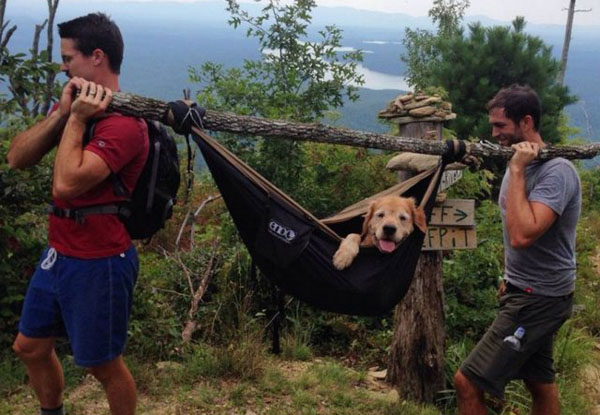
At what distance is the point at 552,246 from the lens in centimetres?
323

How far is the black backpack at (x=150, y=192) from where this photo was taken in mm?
2713

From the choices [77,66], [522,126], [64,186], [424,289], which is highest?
[77,66]

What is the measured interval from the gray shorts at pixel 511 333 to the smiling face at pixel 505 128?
30.9 inches

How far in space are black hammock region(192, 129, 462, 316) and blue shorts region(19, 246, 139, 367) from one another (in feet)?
2.11

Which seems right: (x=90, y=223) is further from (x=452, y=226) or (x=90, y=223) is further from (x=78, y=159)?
(x=452, y=226)

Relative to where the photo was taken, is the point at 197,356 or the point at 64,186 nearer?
the point at 64,186

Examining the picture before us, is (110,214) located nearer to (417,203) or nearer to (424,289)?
(417,203)

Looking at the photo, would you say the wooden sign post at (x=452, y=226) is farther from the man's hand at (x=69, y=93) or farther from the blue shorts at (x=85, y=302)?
the man's hand at (x=69, y=93)

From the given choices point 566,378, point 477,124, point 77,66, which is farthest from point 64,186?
point 477,124

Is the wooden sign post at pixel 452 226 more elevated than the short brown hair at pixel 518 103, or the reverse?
the short brown hair at pixel 518 103

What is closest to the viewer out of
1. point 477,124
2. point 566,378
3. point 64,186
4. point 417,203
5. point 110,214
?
point 64,186

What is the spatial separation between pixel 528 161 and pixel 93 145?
203 centimetres

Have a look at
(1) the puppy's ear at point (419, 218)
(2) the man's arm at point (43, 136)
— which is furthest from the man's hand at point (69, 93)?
(1) the puppy's ear at point (419, 218)

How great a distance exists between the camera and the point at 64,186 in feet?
8.23
